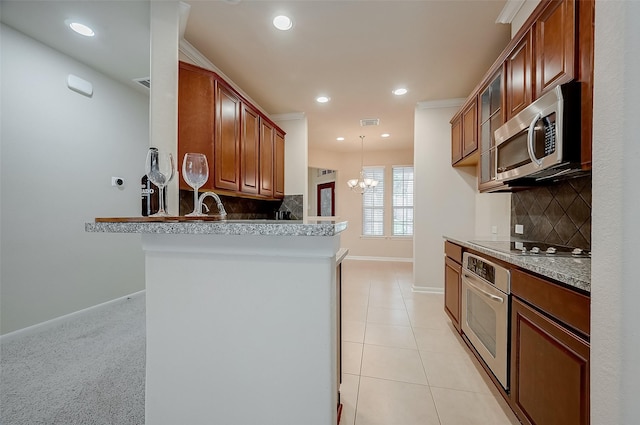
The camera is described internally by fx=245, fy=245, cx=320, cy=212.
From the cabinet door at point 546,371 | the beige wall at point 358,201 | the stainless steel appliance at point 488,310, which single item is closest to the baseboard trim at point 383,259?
the beige wall at point 358,201

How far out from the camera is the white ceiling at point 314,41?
6.07ft

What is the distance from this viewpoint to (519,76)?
176cm

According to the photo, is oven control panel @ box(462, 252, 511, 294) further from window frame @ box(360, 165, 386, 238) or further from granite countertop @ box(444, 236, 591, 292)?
window frame @ box(360, 165, 386, 238)

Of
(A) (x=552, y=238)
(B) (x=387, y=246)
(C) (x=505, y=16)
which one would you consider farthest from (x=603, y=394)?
(B) (x=387, y=246)

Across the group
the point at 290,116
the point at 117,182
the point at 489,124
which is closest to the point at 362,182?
the point at 290,116

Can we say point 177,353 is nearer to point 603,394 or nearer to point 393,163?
point 603,394

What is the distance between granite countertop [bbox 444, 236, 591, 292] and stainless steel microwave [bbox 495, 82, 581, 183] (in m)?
0.50

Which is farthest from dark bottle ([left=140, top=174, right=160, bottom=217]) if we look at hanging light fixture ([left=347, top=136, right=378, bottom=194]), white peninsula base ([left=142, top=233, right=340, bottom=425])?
hanging light fixture ([left=347, top=136, right=378, bottom=194])

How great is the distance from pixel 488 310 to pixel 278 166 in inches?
127

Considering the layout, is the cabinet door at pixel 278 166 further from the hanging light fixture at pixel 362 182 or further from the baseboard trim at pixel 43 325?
the baseboard trim at pixel 43 325

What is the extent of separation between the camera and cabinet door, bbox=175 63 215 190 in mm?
2098

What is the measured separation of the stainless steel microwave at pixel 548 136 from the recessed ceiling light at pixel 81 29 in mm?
3055

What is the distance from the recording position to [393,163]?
20.8ft

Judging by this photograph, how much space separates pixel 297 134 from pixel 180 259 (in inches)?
144
